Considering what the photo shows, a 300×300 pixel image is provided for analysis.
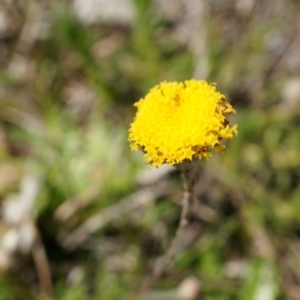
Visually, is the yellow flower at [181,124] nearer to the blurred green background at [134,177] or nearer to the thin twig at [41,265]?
the blurred green background at [134,177]

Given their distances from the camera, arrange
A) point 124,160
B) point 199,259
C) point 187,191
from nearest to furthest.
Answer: point 187,191 < point 199,259 < point 124,160

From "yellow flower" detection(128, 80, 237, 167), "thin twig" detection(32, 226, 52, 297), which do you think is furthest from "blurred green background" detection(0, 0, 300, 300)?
"yellow flower" detection(128, 80, 237, 167)

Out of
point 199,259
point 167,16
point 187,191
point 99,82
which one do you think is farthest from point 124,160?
point 187,191

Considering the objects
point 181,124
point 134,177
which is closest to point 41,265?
point 134,177

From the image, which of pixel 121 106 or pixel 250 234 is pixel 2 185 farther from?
pixel 250 234

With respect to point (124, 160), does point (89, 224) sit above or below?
below

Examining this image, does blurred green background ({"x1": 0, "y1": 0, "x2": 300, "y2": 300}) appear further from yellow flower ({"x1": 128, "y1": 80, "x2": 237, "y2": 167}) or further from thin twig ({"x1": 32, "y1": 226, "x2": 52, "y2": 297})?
yellow flower ({"x1": 128, "y1": 80, "x2": 237, "y2": 167})

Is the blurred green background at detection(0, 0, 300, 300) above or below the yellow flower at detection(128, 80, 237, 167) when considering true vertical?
above
